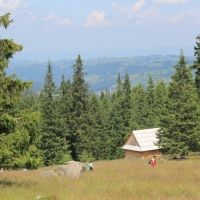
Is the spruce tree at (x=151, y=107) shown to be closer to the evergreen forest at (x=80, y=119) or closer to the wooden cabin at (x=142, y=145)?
the evergreen forest at (x=80, y=119)

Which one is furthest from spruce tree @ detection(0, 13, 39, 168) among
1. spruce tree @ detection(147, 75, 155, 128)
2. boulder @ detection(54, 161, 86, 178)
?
spruce tree @ detection(147, 75, 155, 128)

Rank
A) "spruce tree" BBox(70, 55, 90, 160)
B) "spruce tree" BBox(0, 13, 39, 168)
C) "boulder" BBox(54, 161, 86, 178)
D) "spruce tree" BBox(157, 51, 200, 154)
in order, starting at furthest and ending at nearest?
"spruce tree" BBox(70, 55, 90, 160), "spruce tree" BBox(157, 51, 200, 154), "boulder" BBox(54, 161, 86, 178), "spruce tree" BBox(0, 13, 39, 168)

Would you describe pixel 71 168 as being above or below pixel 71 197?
below

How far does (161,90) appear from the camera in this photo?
77.0m

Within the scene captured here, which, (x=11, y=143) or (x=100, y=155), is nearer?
(x=11, y=143)

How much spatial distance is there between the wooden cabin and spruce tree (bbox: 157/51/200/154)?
52.2 ft

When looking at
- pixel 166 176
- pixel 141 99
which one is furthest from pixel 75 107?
pixel 166 176

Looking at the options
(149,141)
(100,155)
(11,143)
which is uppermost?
(11,143)

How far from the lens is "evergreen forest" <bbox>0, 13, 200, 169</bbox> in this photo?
15.2 m

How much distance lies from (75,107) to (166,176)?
4032 cm

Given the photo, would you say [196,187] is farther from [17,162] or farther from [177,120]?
[177,120]

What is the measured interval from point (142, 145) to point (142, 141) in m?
0.84

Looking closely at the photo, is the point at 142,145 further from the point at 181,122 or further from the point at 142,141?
the point at 181,122

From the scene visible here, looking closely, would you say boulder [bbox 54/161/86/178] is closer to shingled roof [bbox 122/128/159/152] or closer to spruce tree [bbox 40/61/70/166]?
shingled roof [bbox 122/128/159/152]
